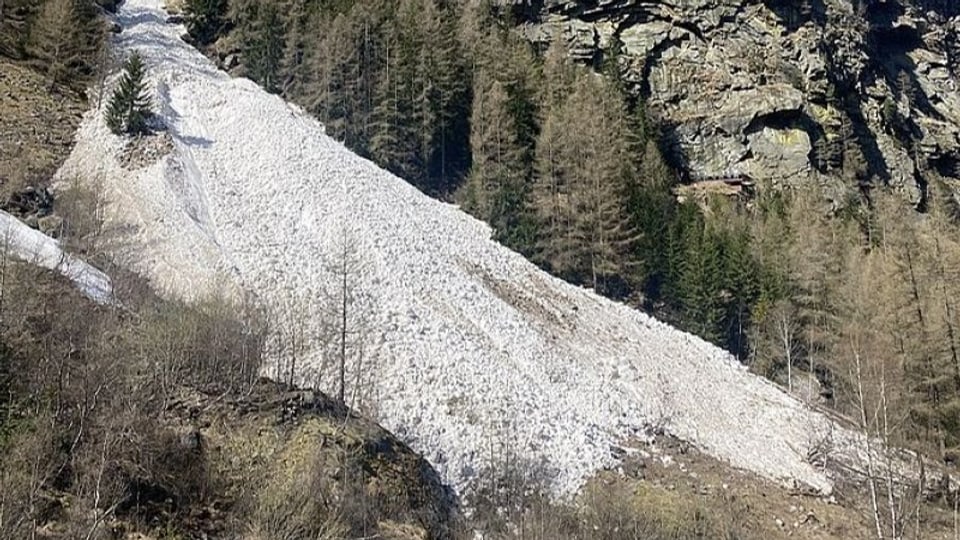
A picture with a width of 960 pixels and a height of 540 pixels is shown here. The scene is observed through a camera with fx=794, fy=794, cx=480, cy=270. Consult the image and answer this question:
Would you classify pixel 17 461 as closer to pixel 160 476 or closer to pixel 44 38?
pixel 160 476

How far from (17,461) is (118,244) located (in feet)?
70.0

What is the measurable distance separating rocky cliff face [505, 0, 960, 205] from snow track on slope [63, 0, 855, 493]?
33.7 metres

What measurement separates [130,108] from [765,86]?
54555 mm

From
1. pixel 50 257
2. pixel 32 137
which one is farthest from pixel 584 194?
pixel 32 137

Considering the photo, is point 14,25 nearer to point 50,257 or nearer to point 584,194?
point 50,257

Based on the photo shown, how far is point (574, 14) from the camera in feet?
256

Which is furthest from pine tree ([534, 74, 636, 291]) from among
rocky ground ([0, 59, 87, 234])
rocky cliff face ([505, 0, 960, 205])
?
rocky ground ([0, 59, 87, 234])

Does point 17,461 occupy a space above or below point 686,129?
below

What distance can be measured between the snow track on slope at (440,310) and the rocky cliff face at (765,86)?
111 ft

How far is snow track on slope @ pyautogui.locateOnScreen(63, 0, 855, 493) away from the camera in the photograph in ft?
93.9

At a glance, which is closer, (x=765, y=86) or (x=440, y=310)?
(x=440, y=310)

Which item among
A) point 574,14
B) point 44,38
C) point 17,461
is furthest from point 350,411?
point 574,14

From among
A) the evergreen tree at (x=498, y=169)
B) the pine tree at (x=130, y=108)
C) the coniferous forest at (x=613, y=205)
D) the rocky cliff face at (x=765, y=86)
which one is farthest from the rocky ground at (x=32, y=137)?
the rocky cliff face at (x=765, y=86)

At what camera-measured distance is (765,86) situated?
72.6 meters
